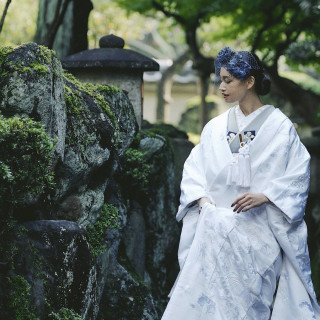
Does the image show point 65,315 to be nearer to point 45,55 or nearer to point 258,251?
point 258,251

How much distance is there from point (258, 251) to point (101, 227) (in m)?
1.39

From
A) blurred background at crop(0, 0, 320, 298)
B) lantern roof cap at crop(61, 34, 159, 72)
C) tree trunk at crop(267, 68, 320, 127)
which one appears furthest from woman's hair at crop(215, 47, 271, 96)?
tree trunk at crop(267, 68, 320, 127)

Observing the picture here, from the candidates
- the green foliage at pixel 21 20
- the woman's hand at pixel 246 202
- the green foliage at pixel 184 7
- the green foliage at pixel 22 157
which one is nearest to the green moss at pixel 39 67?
the green foliage at pixel 22 157

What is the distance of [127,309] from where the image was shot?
Result: 5.36 metres

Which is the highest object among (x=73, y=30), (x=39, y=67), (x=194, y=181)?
(x=73, y=30)

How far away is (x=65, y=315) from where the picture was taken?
3.72 metres

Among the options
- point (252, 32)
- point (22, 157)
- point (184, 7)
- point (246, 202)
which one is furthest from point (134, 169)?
point (252, 32)

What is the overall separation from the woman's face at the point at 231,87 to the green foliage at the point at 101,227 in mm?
1459

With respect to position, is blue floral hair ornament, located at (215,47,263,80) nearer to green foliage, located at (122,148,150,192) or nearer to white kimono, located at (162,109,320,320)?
white kimono, located at (162,109,320,320)

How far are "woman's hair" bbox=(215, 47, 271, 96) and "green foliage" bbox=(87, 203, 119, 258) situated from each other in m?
1.53

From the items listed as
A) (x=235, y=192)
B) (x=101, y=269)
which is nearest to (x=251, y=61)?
(x=235, y=192)

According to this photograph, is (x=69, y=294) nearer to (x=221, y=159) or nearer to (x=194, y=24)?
(x=221, y=159)

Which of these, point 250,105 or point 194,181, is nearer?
point 250,105

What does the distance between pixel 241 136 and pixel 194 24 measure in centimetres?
909
